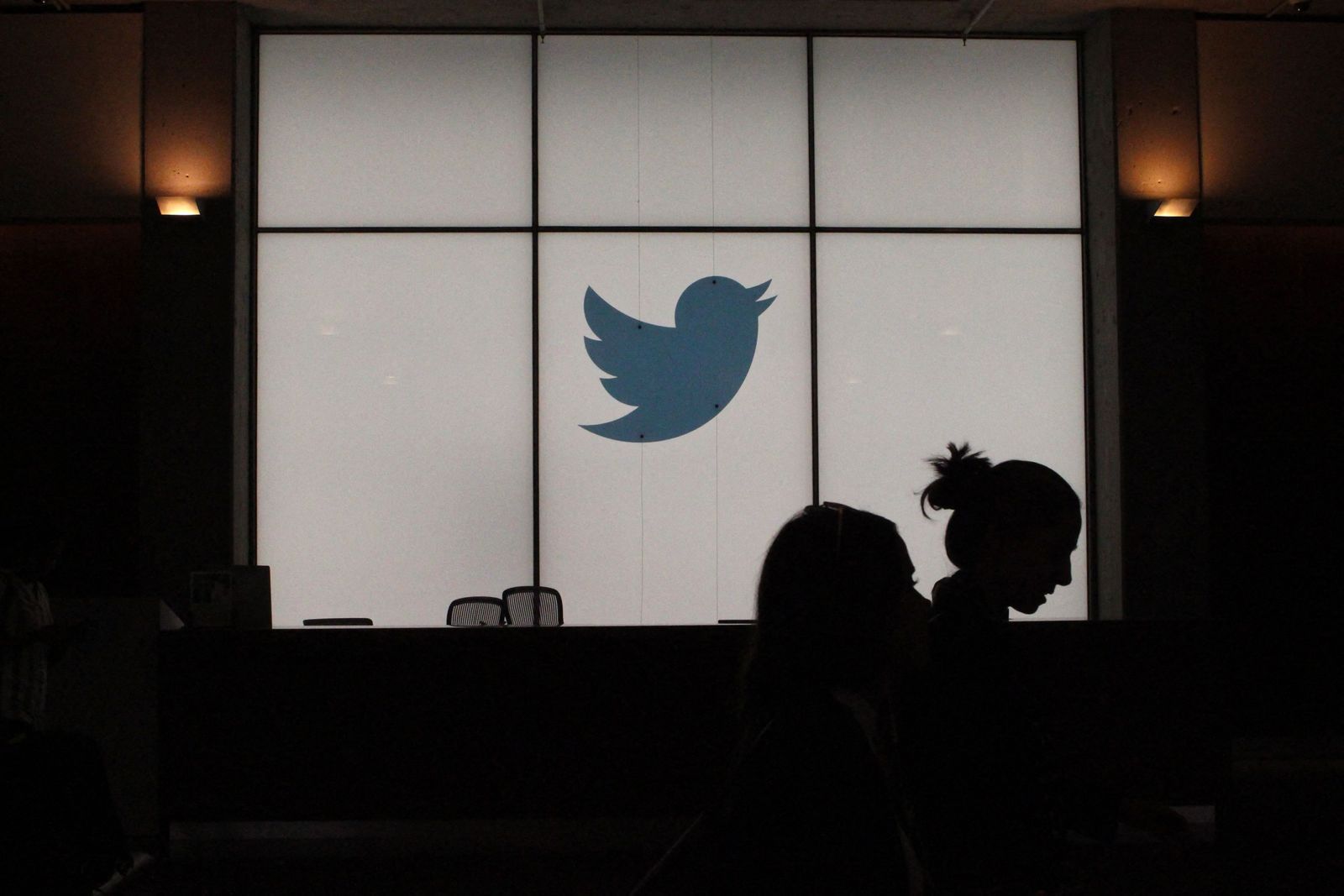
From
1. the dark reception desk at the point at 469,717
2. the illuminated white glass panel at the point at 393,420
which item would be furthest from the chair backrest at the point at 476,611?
the dark reception desk at the point at 469,717

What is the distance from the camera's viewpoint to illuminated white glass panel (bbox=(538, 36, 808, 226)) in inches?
277

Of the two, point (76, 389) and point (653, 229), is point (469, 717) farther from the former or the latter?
point (76, 389)

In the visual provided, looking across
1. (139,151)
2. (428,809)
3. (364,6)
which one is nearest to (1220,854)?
(428,809)

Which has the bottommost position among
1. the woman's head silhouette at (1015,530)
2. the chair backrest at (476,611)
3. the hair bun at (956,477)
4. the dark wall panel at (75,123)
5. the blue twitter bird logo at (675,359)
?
the chair backrest at (476,611)

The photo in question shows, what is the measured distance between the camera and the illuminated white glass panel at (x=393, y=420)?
22.6 feet

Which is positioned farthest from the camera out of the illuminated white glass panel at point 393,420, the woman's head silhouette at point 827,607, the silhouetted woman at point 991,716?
the illuminated white glass panel at point 393,420

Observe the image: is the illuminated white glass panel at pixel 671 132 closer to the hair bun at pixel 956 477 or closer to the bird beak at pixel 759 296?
the bird beak at pixel 759 296

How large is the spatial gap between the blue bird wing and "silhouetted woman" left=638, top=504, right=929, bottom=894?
576cm

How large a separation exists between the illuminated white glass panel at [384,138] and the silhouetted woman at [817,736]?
6203 mm

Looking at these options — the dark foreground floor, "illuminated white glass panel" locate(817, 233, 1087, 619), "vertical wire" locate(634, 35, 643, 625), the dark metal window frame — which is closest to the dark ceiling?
the dark metal window frame

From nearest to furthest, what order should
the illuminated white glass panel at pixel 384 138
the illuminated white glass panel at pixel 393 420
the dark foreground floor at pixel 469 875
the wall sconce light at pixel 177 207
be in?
the dark foreground floor at pixel 469 875
the wall sconce light at pixel 177 207
the illuminated white glass panel at pixel 393 420
the illuminated white glass panel at pixel 384 138

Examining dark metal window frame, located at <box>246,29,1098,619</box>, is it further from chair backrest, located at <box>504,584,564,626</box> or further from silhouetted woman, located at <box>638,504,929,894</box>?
silhouetted woman, located at <box>638,504,929,894</box>

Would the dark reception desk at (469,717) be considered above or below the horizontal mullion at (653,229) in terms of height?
below

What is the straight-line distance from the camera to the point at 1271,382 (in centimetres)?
711
